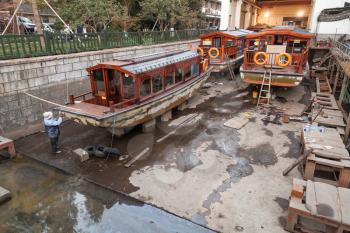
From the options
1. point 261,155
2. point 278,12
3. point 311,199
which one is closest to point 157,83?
point 261,155

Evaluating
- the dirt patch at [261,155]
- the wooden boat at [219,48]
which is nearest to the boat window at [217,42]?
the wooden boat at [219,48]

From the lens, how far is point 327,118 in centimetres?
850

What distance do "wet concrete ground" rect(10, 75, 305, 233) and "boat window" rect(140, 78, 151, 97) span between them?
5.15ft

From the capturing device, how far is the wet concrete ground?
538 centimetres

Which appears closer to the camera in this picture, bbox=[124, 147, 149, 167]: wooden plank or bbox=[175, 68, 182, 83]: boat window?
bbox=[124, 147, 149, 167]: wooden plank

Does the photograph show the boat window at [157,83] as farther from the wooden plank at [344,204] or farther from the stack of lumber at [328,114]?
the wooden plank at [344,204]

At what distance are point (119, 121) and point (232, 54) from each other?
11183mm

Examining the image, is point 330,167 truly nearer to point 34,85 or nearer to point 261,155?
point 261,155

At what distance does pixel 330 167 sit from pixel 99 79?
724cm

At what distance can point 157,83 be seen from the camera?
9156 millimetres

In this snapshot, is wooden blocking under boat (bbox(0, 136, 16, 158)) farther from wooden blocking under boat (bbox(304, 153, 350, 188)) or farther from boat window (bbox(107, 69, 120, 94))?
wooden blocking under boat (bbox(304, 153, 350, 188))

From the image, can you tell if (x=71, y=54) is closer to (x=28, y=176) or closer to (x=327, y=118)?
(x=28, y=176)

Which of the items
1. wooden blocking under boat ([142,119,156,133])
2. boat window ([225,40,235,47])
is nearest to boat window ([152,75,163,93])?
wooden blocking under boat ([142,119,156,133])

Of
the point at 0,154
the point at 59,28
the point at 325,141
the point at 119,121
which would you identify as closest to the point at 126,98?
the point at 119,121
